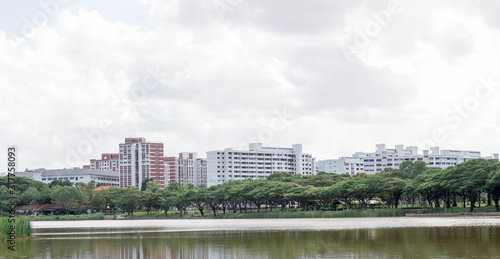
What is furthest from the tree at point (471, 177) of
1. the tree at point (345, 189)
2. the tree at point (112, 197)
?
the tree at point (112, 197)

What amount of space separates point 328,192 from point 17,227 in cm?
6197

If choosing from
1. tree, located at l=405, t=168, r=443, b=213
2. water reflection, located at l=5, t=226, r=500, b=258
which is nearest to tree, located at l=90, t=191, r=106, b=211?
tree, located at l=405, t=168, r=443, b=213

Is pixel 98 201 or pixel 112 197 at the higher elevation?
pixel 112 197

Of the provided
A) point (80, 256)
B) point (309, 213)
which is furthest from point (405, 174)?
point (80, 256)

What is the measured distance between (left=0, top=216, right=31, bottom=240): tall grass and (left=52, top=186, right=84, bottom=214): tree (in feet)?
345

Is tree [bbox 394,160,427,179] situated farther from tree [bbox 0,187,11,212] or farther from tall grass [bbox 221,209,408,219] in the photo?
tree [bbox 0,187,11,212]

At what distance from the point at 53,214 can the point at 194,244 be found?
124 meters

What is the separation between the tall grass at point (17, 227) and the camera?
37.8 metres

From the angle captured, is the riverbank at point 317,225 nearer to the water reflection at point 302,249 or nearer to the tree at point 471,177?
the tree at point 471,177

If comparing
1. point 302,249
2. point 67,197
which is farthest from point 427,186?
point 67,197

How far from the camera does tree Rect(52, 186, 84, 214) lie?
144m

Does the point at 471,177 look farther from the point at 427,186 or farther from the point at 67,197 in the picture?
the point at 67,197

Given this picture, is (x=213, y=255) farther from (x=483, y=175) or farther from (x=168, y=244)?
(x=483, y=175)

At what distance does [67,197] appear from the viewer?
474 ft
